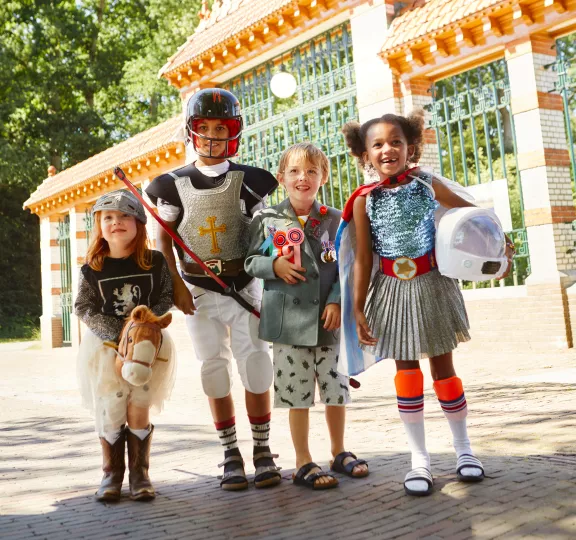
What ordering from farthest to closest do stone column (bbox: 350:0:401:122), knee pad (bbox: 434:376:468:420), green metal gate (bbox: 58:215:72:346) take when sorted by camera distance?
1. green metal gate (bbox: 58:215:72:346)
2. stone column (bbox: 350:0:401:122)
3. knee pad (bbox: 434:376:468:420)

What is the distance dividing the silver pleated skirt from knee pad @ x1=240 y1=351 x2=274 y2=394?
0.58 m

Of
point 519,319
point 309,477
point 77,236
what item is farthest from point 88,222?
point 309,477

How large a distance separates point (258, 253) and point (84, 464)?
1965 millimetres

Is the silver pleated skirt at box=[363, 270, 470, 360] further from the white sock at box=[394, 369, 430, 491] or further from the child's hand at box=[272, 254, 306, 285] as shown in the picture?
the child's hand at box=[272, 254, 306, 285]

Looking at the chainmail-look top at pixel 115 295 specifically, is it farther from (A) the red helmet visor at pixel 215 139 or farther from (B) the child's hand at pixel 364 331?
(B) the child's hand at pixel 364 331

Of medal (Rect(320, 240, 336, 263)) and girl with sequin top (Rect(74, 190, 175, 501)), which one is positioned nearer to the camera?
girl with sequin top (Rect(74, 190, 175, 501))

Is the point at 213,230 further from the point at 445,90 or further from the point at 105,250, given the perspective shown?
the point at 445,90

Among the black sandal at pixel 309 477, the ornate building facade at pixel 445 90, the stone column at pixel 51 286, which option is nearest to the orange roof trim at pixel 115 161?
the ornate building facade at pixel 445 90

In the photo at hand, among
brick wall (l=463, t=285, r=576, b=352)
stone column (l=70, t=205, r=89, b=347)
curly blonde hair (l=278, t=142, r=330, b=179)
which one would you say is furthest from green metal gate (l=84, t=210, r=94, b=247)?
curly blonde hair (l=278, t=142, r=330, b=179)

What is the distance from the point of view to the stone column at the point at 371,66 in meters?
10.9

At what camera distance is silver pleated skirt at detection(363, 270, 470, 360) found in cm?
312

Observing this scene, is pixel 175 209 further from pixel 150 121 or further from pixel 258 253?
pixel 150 121

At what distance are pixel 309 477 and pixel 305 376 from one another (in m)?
0.48

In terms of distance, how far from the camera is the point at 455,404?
3.18m
